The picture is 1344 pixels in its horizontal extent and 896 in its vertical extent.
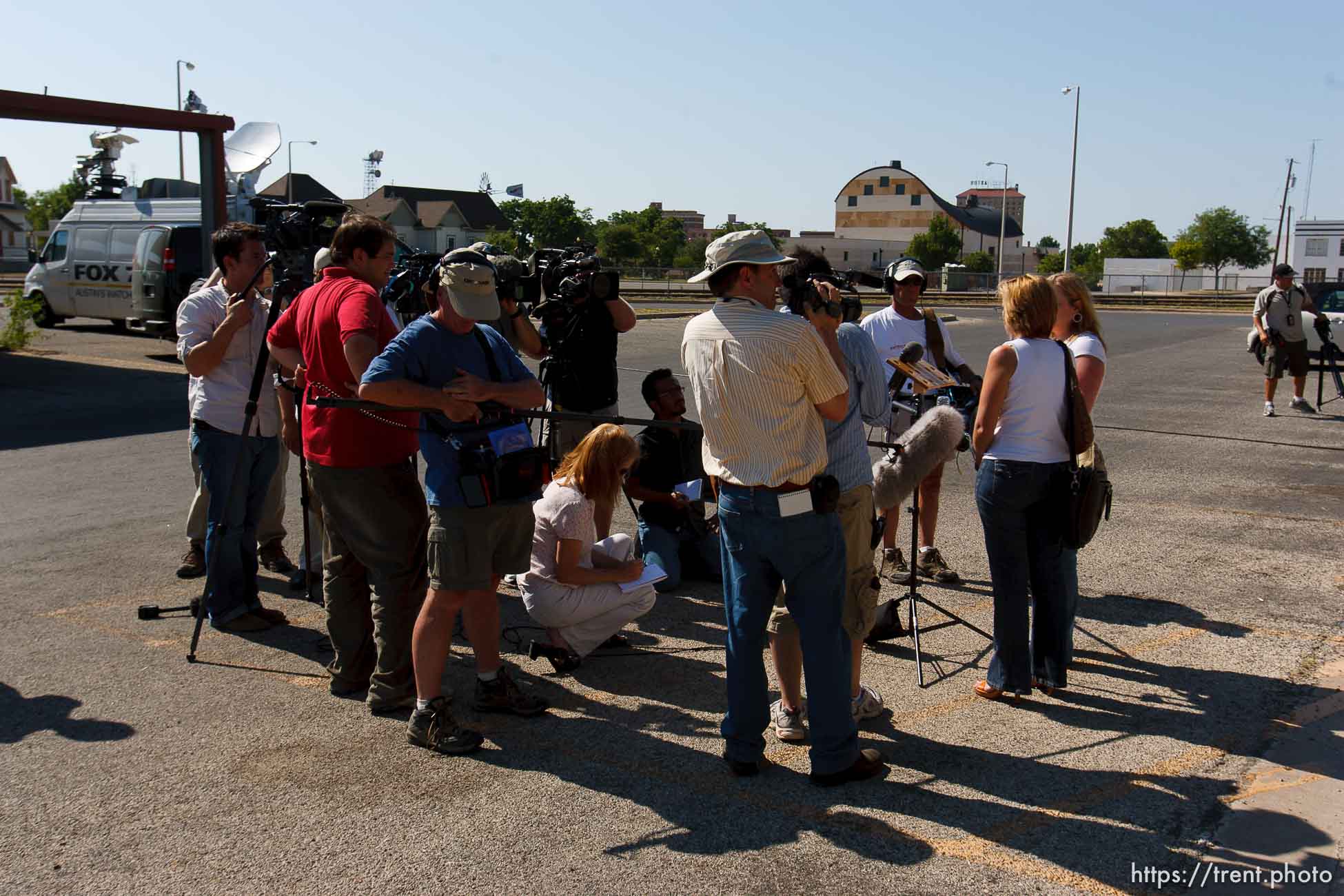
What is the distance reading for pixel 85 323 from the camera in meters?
26.3

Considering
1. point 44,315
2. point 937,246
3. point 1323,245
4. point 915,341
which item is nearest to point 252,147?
point 44,315

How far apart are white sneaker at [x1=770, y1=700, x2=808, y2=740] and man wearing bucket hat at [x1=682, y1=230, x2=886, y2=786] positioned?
15.3 inches

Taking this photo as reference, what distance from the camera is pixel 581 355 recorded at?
639 cm

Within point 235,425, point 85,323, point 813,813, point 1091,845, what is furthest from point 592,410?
point 85,323

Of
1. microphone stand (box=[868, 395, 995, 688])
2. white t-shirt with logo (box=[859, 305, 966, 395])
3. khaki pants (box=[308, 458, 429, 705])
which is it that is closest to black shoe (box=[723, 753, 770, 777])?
microphone stand (box=[868, 395, 995, 688])

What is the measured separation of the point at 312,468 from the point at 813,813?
7.80ft

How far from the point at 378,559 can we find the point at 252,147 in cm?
1717

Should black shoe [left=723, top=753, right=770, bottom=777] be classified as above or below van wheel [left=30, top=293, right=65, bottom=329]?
below

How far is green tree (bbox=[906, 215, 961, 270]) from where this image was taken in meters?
106

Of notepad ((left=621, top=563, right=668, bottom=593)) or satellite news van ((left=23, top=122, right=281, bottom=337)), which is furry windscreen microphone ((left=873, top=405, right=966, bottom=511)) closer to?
notepad ((left=621, top=563, right=668, bottom=593))

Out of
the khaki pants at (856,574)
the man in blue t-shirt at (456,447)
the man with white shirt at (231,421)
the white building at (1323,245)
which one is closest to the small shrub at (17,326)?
the man with white shirt at (231,421)

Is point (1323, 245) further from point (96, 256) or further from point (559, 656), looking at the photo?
point (559, 656)

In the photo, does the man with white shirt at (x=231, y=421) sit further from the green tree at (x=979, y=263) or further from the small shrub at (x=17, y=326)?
the green tree at (x=979, y=263)

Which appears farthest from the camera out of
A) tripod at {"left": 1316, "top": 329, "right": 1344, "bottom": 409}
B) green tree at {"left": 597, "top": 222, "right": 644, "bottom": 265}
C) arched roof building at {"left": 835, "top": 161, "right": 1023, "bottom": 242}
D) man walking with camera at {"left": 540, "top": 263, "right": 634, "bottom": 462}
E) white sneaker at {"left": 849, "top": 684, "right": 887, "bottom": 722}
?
arched roof building at {"left": 835, "top": 161, "right": 1023, "bottom": 242}
